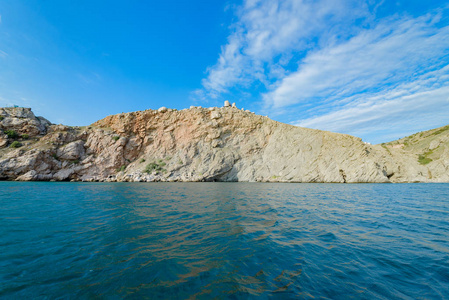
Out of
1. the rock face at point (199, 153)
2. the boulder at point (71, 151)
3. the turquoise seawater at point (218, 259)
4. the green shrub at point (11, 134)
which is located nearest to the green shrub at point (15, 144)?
the rock face at point (199, 153)

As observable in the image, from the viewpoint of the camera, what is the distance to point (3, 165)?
134 ft

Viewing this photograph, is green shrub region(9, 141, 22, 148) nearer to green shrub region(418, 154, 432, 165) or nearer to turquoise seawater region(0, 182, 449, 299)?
turquoise seawater region(0, 182, 449, 299)

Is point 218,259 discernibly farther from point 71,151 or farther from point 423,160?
point 423,160

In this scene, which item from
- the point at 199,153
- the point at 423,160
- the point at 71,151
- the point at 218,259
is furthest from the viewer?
the point at 199,153

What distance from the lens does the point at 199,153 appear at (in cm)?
5328

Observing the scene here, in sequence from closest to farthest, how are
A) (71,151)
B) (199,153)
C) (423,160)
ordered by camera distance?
(71,151), (423,160), (199,153)

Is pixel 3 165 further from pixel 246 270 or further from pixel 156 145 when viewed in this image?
pixel 246 270

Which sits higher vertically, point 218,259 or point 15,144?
point 15,144

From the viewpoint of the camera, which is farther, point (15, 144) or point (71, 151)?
point (71, 151)

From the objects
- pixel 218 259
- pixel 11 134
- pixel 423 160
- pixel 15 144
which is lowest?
pixel 218 259

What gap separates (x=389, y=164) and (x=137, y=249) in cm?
6059

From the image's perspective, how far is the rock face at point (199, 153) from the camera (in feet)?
146

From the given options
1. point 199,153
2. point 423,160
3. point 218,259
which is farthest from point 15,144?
point 423,160

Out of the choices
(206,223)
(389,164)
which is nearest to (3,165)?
(206,223)
